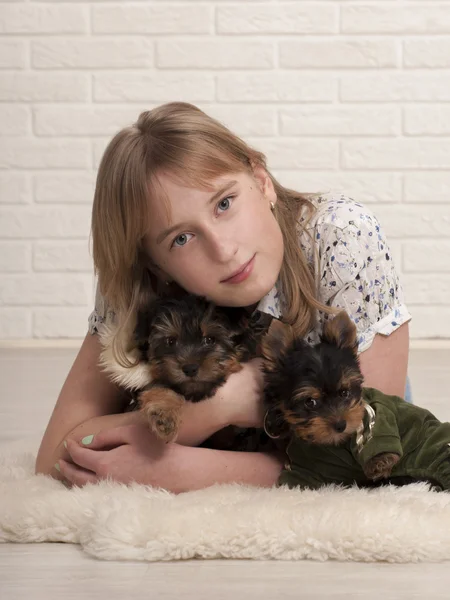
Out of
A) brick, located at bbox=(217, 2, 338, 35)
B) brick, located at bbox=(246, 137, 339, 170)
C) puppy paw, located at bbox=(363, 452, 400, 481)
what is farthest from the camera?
brick, located at bbox=(246, 137, 339, 170)

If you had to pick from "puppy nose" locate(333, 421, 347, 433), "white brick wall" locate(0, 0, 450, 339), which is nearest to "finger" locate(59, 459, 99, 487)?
"puppy nose" locate(333, 421, 347, 433)

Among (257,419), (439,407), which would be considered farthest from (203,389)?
(439,407)

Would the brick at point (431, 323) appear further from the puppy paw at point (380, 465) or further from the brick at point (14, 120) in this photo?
the puppy paw at point (380, 465)

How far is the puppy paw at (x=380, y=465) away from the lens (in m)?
2.07

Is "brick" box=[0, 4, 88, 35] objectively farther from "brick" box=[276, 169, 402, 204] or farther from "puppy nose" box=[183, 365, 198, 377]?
"puppy nose" box=[183, 365, 198, 377]

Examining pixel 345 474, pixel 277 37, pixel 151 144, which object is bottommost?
pixel 345 474

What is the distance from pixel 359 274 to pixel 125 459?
0.73 metres

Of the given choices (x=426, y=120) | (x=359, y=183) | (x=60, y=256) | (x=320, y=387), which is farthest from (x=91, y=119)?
(x=320, y=387)

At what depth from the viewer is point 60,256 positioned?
486cm

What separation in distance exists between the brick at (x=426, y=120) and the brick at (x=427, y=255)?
0.54m

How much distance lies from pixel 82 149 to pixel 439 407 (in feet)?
7.56

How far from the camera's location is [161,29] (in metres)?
4.67

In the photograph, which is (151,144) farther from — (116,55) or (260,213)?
(116,55)

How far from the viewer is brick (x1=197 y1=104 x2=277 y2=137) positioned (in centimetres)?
470
